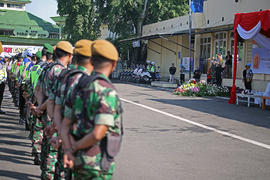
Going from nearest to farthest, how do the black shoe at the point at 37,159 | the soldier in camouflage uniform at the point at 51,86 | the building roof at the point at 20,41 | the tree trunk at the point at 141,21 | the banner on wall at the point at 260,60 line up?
the soldier in camouflage uniform at the point at 51,86 < the black shoe at the point at 37,159 < the banner on wall at the point at 260,60 < the tree trunk at the point at 141,21 < the building roof at the point at 20,41

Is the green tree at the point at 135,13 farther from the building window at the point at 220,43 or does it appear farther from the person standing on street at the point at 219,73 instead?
the person standing on street at the point at 219,73

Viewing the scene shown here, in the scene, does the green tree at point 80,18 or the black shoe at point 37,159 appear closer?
the black shoe at point 37,159

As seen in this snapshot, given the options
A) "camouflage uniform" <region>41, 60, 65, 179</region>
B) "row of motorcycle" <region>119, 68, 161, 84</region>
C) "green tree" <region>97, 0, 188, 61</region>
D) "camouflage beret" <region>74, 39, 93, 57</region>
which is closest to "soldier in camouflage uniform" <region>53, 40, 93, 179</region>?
"camouflage beret" <region>74, 39, 93, 57</region>

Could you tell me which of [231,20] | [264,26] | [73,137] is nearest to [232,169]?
[73,137]

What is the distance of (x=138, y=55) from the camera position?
166ft

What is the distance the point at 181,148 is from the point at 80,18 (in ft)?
139

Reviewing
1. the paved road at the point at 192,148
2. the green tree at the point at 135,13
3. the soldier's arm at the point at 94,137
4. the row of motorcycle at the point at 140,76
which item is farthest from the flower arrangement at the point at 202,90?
the green tree at the point at 135,13

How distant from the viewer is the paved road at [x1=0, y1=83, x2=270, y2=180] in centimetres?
667

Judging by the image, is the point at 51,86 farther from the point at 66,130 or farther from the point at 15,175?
the point at 15,175

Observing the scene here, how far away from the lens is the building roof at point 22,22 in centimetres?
7650

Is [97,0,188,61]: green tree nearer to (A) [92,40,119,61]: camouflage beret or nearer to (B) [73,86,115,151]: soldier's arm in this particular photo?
(A) [92,40,119,61]: camouflage beret

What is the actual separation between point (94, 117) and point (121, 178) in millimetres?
3272

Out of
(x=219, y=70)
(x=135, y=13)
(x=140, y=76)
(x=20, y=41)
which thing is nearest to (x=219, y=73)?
(x=219, y=70)

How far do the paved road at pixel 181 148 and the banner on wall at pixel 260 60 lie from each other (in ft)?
30.4
